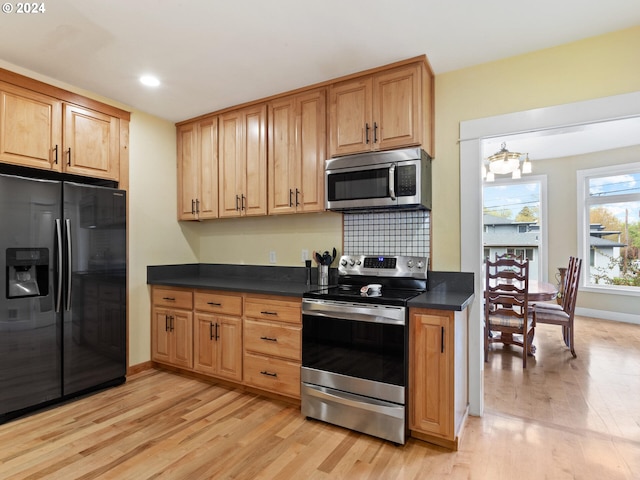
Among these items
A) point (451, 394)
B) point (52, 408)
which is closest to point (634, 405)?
point (451, 394)

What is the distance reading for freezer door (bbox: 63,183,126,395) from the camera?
8.81ft

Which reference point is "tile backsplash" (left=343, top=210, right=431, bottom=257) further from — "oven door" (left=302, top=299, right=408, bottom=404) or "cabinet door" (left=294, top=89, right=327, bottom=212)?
"oven door" (left=302, top=299, right=408, bottom=404)

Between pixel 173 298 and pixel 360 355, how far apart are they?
194 centimetres

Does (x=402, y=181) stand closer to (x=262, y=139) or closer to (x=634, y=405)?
(x=262, y=139)

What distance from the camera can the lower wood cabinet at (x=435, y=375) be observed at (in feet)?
6.72

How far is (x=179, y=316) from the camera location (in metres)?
3.24

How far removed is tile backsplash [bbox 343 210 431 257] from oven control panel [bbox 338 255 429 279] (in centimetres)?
7

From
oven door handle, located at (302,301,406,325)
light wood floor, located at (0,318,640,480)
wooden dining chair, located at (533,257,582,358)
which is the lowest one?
light wood floor, located at (0,318,640,480)

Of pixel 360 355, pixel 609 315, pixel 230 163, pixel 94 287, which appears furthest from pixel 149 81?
pixel 609 315

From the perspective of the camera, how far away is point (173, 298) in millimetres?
3283

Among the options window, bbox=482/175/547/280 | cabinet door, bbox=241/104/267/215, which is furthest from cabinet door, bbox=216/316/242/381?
window, bbox=482/175/547/280

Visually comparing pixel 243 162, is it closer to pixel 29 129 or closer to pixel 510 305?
pixel 29 129

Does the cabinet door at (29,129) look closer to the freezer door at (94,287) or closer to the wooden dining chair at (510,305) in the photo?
the freezer door at (94,287)

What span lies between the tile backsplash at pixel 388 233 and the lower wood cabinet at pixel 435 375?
73cm
